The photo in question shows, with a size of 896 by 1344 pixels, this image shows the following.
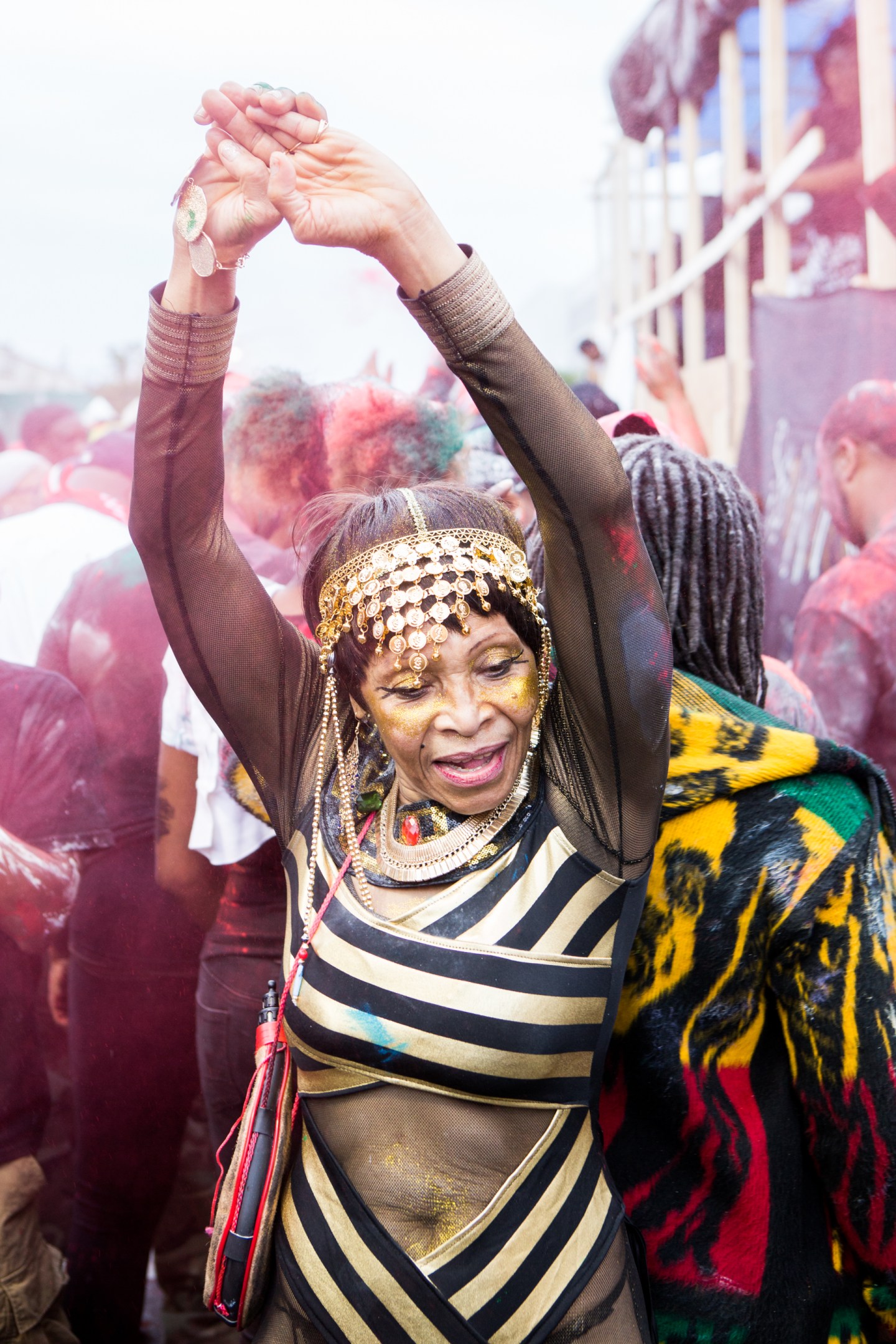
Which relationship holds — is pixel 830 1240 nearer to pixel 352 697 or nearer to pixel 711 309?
pixel 352 697

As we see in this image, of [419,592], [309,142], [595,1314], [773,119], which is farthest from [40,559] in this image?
[773,119]

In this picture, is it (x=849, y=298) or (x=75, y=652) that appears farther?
(x=849, y=298)

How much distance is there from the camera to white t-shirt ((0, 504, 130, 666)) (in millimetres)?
2334

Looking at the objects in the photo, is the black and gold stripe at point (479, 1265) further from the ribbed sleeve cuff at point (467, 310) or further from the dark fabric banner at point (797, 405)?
the dark fabric banner at point (797, 405)

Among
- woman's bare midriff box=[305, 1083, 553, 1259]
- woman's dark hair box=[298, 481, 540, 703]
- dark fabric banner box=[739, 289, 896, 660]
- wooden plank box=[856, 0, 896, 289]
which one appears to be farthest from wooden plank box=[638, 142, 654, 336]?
woman's bare midriff box=[305, 1083, 553, 1259]

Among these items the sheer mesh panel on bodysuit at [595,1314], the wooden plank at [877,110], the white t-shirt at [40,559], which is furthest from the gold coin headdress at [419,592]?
the wooden plank at [877,110]

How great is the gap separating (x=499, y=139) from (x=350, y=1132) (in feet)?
7.21

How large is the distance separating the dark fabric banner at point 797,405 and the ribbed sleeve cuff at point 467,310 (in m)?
2.26

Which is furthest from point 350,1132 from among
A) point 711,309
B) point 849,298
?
point 711,309

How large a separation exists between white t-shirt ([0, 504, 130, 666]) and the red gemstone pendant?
1.22m

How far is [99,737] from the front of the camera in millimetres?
2357

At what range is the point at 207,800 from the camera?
226 centimetres

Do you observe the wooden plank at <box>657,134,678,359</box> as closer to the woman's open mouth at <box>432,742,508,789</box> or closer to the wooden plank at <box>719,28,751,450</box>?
the wooden plank at <box>719,28,751,450</box>

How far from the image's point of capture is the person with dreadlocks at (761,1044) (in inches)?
56.9
